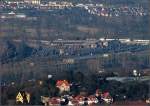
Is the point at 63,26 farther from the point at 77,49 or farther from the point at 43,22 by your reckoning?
the point at 77,49

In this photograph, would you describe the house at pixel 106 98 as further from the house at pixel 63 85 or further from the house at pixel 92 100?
the house at pixel 63 85

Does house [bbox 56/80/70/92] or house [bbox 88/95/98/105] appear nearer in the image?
house [bbox 88/95/98/105]

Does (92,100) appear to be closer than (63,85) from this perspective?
Yes

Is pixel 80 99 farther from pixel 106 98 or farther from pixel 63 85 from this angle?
pixel 63 85

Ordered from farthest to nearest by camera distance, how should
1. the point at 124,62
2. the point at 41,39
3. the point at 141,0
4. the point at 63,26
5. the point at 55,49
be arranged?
the point at 141,0 → the point at 63,26 → the point at 41,39 → the point at 55,49 → the point at 124,62

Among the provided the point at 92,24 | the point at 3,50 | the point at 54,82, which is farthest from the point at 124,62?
the point at 92,24

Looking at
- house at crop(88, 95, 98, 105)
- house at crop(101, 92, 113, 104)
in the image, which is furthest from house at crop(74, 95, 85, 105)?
house at crop(101, 92, 113, 104)

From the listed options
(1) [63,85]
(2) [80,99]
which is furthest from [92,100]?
(1) [63,85]

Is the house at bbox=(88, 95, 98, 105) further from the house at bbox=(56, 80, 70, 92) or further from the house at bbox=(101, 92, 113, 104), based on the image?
the house at bbox=(56, 80, 70, 92)

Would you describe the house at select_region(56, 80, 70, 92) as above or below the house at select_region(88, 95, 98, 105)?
above

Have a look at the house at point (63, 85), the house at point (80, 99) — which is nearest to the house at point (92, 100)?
the house at point (80, 99)

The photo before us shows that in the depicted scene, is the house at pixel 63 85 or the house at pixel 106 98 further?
the house at pixel 63 85
